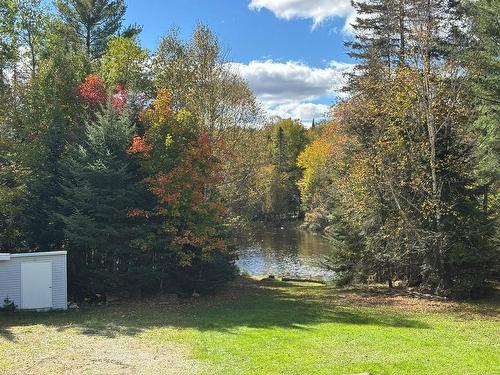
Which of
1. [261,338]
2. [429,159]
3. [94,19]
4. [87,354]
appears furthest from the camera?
[94,19]

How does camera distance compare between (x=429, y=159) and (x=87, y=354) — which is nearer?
(x=87, y=354)

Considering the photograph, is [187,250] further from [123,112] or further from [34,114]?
[34,114]

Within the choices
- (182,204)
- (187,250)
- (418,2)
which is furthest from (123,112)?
(418,2)

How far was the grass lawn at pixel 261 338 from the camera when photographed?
9.95 metres

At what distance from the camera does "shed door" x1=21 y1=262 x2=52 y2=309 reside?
17141 millimetres

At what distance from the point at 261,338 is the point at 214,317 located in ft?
12.7

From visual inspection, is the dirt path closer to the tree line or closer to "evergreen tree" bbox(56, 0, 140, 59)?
the tree line

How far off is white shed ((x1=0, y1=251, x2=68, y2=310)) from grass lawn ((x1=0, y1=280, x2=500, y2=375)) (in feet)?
2.61

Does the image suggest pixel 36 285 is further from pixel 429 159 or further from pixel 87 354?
pixel 429 159

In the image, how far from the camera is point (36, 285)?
56.6ft

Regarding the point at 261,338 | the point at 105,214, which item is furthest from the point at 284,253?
the point at 261,338

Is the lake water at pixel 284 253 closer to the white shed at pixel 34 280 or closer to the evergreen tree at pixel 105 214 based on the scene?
the evergreen tree at pixel 105 214

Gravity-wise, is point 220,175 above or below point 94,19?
below

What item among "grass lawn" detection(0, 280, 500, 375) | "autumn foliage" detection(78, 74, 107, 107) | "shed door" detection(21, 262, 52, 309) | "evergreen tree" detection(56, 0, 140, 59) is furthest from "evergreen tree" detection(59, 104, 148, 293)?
"evergreen tree" detection(56, 0, 140, 59)
